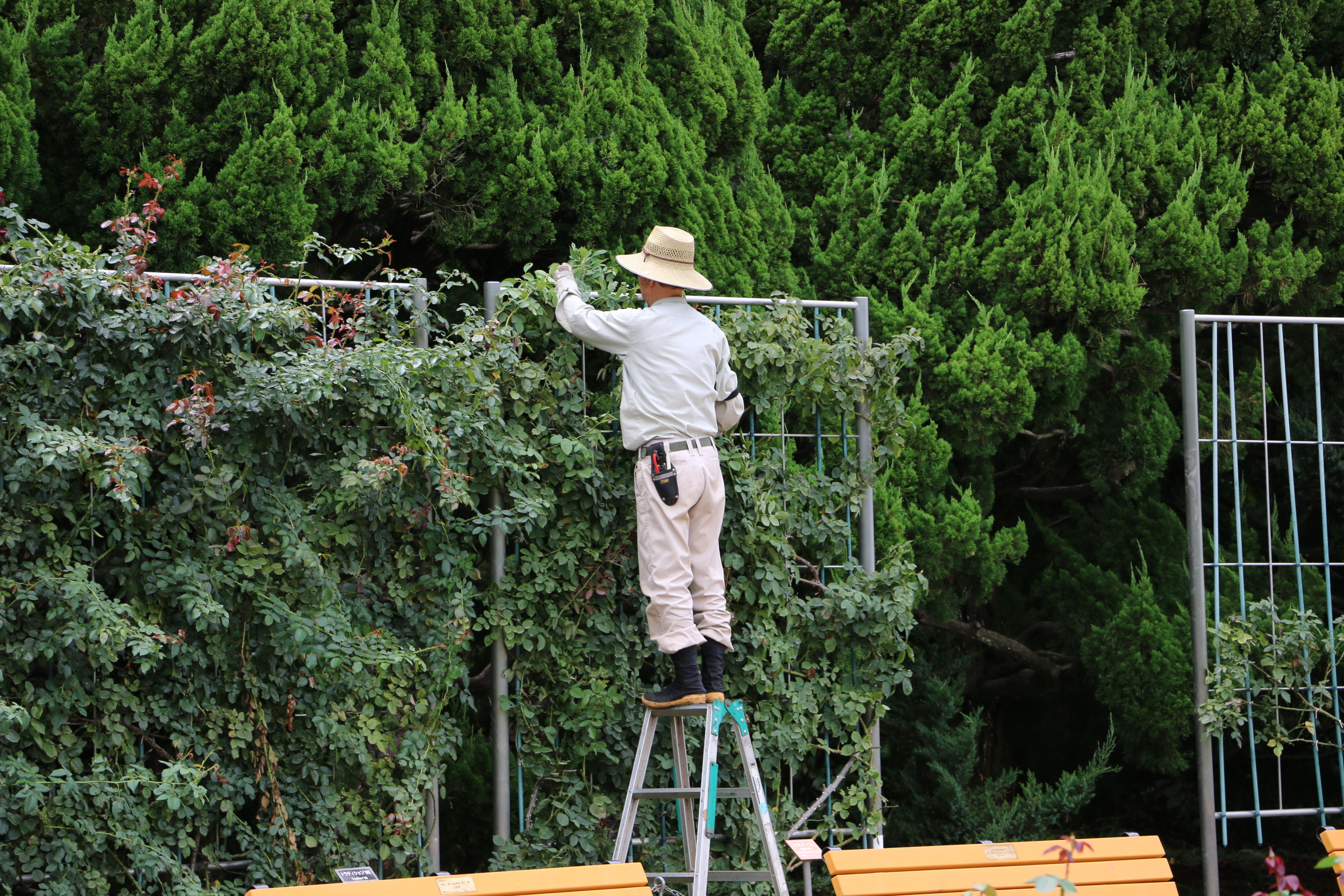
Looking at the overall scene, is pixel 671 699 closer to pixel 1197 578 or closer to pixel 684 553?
pixel 684 553

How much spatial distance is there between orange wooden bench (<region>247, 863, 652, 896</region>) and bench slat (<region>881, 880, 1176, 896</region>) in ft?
4.52

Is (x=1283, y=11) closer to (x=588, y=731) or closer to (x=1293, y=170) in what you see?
(x=1293, y=170)

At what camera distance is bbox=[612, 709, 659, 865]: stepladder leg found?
13.1ft

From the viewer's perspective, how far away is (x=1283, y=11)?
20.5 ft

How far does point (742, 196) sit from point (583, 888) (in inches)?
130

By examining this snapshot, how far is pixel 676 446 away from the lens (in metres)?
4.02

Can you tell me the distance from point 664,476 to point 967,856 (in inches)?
58.3

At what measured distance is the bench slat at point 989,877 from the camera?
3734mm

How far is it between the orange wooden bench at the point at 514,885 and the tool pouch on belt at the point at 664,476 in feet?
3.59

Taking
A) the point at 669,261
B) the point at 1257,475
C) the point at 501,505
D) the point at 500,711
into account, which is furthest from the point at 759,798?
the point at 1257,475

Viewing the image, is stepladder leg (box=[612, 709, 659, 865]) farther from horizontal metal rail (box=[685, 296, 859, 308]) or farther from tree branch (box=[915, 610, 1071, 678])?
tree branch (box=[915, 610, 1071, 678])

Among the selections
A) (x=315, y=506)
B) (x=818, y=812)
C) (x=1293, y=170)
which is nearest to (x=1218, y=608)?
(x=818, y=812)

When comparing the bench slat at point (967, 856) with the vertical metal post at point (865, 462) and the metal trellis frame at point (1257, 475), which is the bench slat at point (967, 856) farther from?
the metal trellis frame at point (1257, 475)

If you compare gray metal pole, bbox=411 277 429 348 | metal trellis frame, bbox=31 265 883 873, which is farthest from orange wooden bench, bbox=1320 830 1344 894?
gray metal pole, bbox=411 277 429 348
